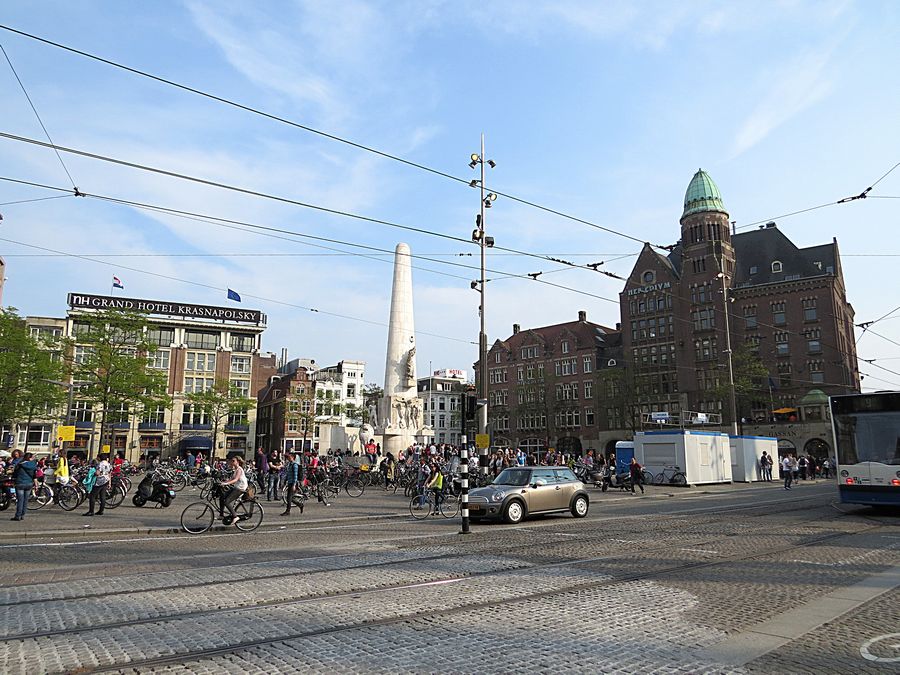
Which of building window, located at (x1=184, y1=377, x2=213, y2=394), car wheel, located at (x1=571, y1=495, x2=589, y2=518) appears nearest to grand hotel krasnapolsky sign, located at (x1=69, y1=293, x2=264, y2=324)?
building window, located at (x1=184, y1=377, x2=213, y2=394)

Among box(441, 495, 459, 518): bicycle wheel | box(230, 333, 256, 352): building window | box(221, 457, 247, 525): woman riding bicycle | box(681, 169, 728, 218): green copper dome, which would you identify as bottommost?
box(441, 495, 459, 518): bicycle wheel

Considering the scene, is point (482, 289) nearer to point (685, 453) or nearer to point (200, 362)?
point (685, 453)

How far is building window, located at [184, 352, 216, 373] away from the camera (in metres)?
70.6

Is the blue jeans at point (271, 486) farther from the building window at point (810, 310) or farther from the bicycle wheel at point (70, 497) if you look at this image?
the building window at point (810, 310)

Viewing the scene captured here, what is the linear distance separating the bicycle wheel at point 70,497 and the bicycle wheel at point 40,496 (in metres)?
0.65

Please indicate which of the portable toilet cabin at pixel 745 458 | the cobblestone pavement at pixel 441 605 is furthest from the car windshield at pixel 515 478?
the portable toilet cabin at pixel 745 458

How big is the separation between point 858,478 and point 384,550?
12133mm

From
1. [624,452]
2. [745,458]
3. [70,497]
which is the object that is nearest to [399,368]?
[624,452]

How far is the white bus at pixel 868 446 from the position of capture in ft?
49.9

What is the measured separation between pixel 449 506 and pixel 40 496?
40.2 ft

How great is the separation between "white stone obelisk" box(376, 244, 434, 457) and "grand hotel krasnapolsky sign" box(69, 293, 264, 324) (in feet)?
141

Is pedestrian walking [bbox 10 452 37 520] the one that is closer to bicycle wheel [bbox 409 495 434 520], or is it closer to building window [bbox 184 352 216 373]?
bicycle wheel [bbox 409 495 434 520]

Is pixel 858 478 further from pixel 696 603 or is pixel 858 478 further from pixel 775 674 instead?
pixel 775 674

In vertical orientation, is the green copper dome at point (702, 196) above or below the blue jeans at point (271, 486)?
above
